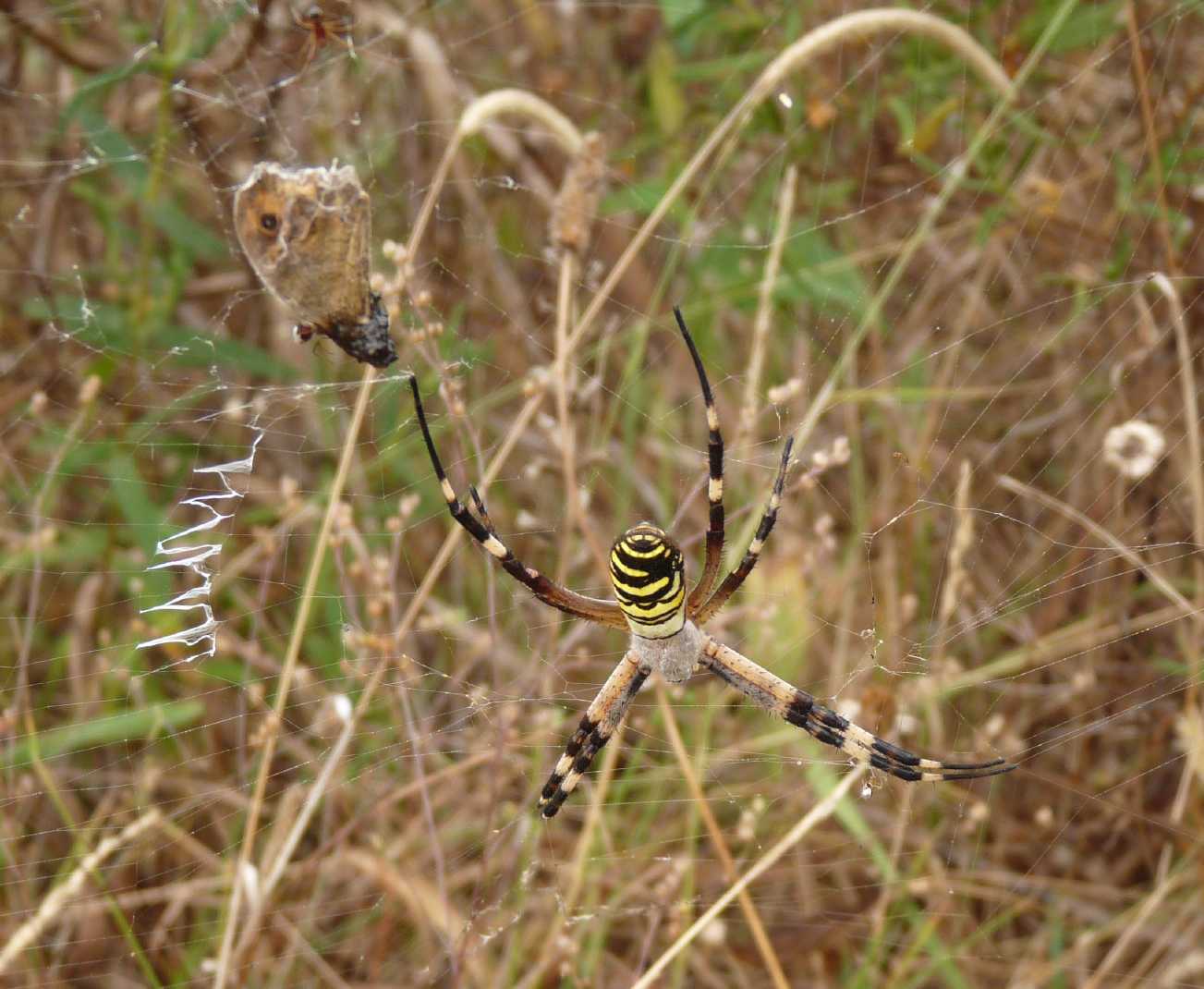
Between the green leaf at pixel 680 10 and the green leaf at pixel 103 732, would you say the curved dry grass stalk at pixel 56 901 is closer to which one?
the green leaf at pixel 103 732

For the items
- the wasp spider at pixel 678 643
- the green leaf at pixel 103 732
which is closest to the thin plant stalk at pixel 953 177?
the wasp spider at pixel 678 643

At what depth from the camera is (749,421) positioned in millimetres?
2537

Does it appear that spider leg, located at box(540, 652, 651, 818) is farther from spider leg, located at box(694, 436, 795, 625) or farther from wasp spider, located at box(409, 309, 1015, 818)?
spider leg, located at box(694, 436, 795, 625)

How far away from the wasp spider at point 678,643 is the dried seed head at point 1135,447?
970 mm

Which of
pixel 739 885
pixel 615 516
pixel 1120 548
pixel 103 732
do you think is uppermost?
pixel 1120 548

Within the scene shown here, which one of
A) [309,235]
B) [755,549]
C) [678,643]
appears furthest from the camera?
[678,643]

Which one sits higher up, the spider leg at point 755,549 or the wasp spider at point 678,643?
the spider leg at point 755,549

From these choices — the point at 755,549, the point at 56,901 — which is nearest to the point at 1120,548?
the point at 755,549

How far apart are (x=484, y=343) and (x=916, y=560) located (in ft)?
5.13

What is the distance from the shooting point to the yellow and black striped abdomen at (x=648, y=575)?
2.11 m

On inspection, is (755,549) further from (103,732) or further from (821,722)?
(103,732)

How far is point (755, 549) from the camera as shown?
7.89 ft

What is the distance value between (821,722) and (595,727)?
547 millimetres

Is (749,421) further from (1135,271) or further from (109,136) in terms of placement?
(109,136)
